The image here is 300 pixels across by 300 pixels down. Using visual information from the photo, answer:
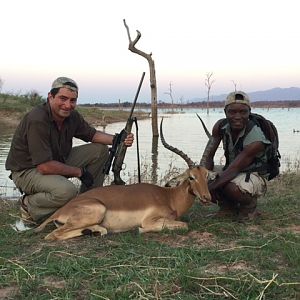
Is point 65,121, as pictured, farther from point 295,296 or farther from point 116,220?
point 295,296

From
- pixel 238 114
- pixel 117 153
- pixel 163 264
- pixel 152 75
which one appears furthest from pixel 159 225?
pixel 152 75

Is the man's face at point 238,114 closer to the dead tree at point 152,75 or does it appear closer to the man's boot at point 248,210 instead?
the man's boot at point 248,210

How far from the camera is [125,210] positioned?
6.00 meters

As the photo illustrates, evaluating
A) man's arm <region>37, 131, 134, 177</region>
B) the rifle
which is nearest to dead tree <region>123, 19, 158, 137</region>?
the rifle

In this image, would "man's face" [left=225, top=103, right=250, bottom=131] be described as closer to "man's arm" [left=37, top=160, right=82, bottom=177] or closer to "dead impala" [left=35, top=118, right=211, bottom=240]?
"dead impala" [left=35, top=118, right=211, bottom=240]

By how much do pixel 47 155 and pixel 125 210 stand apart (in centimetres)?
122

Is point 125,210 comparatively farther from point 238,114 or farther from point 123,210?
point 238,114

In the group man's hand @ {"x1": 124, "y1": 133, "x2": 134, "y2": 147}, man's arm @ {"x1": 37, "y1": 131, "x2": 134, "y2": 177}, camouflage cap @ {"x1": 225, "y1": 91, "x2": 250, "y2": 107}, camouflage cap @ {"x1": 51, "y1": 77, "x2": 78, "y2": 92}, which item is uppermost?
camouflage cap @ {"x1": 51, "y1": 77, "x2": 78, "y2": 92}

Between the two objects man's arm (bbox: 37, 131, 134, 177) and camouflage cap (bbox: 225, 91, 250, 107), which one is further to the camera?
camouflage cap (bbox: 225, 91, 250, 107)

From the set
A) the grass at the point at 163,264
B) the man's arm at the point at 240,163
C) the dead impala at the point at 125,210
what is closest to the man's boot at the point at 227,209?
the grass at the point at 163,264

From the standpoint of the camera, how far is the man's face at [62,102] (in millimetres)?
6422

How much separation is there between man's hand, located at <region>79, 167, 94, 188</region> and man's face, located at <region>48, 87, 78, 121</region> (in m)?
0.85

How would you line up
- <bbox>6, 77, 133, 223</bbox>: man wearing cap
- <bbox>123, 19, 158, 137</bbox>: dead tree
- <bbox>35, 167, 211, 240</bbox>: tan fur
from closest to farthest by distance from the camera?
1. <bbox>35, 167, 211, 240</bbox>: tan fur
2. <bbox>6, 77, 133, 223</bbox>: man wearing cap
3. <bbox>123, 19, 158, 137</bbox>: dead tree

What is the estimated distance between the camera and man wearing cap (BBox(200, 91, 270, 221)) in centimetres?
639
